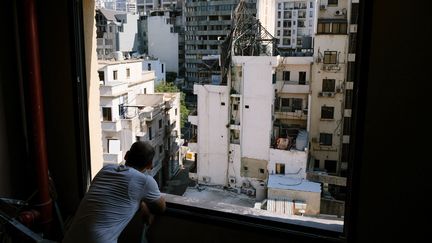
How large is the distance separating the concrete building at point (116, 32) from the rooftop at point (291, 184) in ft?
25.3

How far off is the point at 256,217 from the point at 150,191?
44 centimetres

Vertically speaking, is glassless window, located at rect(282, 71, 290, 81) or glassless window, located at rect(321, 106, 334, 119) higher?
glassless window, located at rect(282, 71, 290, 81)

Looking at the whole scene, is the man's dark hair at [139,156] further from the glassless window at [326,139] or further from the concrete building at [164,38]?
the concrete building at [164,38]

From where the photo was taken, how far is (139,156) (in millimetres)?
1369

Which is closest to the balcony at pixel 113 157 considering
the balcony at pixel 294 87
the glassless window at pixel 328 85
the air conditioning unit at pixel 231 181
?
the air conditioning unit at pixel 231 181

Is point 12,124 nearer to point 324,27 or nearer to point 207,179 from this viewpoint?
point 324,27

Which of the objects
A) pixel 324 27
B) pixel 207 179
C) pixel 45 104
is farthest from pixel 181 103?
pixel 45 104

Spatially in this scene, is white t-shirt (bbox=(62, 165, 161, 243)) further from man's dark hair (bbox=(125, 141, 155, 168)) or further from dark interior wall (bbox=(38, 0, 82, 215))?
dark interior wall (bbox=(38, 0, 82, 215))

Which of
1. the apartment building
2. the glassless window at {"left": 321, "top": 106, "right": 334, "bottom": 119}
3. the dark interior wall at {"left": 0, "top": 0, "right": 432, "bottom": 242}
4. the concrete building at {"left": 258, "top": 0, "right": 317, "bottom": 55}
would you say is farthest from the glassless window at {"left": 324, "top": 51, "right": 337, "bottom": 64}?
the concrete building at {"left": 258, "top": 0, "right": 317, "bottom": 55}

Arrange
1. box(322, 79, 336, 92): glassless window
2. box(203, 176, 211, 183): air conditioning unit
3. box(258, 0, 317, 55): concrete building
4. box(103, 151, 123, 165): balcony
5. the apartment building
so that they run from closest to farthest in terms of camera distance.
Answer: box(103, 151, 123, 165): balcony
box(322, 79, 336, 92): glassless window
the apartment building
box(203, 176, 211, 183): air conditioning unit
box(258, 0, 317, 55): concrete building

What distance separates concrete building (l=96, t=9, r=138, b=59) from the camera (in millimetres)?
15079

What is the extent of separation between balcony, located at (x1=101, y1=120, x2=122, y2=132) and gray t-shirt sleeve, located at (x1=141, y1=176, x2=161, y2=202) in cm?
617

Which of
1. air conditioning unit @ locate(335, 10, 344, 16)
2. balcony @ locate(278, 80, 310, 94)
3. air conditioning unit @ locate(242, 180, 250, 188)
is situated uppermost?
air conditioning unit @ locate(335, 10, 344, 16)

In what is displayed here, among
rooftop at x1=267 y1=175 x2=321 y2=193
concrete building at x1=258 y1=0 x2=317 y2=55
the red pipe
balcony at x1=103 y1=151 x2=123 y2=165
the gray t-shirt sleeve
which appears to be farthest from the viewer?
concrete building at x1=258 y1=0 x2=317 y2=55
